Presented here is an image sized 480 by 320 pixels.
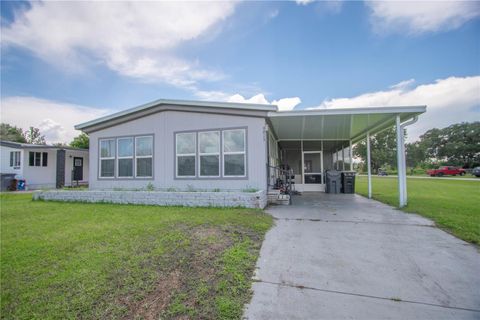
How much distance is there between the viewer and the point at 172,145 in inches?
326

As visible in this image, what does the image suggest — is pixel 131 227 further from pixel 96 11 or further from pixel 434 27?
pixel 434 27

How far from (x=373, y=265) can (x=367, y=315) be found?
3.80 feet

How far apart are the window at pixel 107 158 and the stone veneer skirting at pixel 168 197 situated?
1.34 m

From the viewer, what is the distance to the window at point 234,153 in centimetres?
746

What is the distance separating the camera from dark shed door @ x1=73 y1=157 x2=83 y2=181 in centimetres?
1631

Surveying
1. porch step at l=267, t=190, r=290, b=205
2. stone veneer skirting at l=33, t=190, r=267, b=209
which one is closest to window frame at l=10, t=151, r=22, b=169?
stone veneer skirting at l=33, t=190, r=267, b=209

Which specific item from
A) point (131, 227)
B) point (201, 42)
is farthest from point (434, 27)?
point (131, 227)

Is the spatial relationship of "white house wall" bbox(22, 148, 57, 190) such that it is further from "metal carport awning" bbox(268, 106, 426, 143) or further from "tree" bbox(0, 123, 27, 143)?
"tree" bbox(0, 123, 27, 143)

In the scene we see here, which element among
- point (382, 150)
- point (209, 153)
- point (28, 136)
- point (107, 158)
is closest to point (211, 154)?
point (209, 153)

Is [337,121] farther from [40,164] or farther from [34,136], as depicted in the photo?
[34,136]

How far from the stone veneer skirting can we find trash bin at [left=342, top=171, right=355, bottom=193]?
5.79 m

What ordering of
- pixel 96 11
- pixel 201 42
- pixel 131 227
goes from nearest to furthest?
pixel 131 227, pixel 96 11, pixel 201 42

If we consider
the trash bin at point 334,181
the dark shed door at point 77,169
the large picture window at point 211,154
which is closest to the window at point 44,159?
the dark shed door at point 77,169

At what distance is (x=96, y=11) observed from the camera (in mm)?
7590
